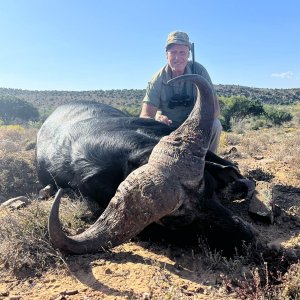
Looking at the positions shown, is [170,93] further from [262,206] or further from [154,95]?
[262,206]

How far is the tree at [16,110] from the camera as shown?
27.0 meters

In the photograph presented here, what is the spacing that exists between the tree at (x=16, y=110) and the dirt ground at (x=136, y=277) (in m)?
24.4

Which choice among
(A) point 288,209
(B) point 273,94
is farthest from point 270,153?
(B) point 273,94

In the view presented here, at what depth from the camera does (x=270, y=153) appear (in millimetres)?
7965

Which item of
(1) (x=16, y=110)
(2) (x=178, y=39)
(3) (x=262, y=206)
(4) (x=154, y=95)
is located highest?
(2) (x=178, y=39)

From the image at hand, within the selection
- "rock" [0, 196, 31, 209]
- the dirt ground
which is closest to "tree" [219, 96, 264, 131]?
"rock" [0, 196, 31, 209]

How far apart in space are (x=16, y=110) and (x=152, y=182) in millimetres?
26860

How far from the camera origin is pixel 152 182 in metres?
3.04

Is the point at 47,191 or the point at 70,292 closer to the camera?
the point at 70,292

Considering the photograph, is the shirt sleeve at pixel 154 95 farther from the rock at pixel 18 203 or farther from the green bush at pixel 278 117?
the green bush at pixel 278 117

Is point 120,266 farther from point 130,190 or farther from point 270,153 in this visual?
point 270,153

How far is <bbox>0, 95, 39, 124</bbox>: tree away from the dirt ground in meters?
24.4

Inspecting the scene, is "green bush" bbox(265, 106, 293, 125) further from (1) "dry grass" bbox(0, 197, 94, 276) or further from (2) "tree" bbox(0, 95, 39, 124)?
(2) "tree" bbox(0, 95, 39, 124)

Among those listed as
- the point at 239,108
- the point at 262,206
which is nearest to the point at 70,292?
the point at 262,206
